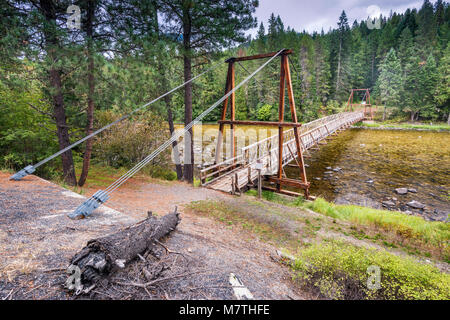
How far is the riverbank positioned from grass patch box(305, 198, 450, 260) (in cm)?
2977

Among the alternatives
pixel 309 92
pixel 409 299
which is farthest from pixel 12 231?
pixel 309 92

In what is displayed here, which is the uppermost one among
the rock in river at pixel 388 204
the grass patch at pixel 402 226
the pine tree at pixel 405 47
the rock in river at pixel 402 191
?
the pine tree at pixel 405 47

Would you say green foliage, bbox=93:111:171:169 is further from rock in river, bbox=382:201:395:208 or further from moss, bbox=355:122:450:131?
moss, bbox=355:122:450:131

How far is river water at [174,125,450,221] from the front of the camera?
30.9 ft

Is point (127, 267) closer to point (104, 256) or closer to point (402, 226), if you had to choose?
point (104, 256)

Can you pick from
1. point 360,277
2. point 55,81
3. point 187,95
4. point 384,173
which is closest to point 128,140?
point 187,95

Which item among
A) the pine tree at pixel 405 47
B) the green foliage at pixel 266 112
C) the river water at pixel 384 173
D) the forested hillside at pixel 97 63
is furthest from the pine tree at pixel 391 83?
the forested hillside at pixel 97 63

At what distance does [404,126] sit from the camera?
30.8 m

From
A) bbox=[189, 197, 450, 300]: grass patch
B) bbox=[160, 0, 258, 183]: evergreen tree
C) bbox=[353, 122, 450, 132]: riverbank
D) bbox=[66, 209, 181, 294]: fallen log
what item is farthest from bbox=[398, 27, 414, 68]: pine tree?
bbox=[66, 209, 181, 294]: fallen log

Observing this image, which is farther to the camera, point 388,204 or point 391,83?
point 391,83

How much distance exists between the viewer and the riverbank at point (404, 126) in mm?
28378

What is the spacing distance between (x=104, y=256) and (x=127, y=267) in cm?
38

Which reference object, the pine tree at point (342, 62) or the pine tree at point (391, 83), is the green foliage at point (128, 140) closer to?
the pine tree at point (391, 83)

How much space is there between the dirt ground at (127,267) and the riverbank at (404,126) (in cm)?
3482
